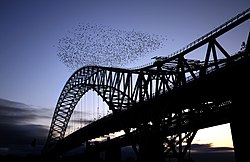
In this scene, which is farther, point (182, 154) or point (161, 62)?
point (161, 62)

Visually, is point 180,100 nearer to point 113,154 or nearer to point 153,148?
point 153,148

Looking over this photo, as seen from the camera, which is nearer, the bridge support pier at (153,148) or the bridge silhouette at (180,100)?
the bridge silhouette at (180,100)

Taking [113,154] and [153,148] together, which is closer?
[153,148]

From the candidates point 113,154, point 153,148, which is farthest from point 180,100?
point 113,154

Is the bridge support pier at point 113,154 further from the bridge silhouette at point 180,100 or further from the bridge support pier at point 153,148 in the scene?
the bridge support pier at point 153,148

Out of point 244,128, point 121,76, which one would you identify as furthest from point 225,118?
point 121,76

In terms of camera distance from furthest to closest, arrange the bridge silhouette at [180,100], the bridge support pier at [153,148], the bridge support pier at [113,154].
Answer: the bridge support pier at [113,154]
the bridge support pier at [153,148]
the bridge silhouette at [180,100]

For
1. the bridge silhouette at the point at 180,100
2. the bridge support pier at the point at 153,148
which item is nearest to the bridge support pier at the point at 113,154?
the bridge silhouette at the point at 180,100

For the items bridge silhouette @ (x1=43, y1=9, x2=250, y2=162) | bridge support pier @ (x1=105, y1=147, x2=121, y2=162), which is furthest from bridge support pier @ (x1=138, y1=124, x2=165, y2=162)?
bridge support pier @ (x1=105, y1=147, x2=121, y2=162)

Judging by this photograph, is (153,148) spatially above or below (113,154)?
above

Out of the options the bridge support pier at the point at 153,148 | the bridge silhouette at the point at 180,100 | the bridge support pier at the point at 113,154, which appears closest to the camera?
the bridge silhouette at the point at 180,100

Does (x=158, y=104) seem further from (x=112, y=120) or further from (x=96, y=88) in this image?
(x=96, y=88)
